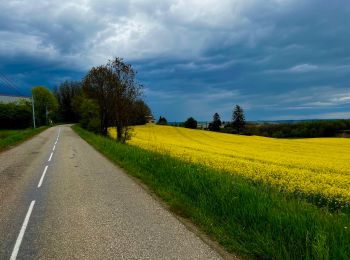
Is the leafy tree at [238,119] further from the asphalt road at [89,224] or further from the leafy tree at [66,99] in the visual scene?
the asphalt road at [89,224]

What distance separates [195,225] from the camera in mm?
7996

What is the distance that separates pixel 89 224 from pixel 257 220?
3550mm

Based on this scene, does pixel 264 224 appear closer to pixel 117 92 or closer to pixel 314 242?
pixel 314 242

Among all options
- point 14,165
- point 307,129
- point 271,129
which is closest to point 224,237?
point 14,165

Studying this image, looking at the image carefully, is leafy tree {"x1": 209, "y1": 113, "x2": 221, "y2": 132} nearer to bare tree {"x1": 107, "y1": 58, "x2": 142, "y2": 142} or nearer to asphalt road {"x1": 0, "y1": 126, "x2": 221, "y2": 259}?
bare tree {"x1": 107, "y1": 58, "x2": 142, "y2": 142}

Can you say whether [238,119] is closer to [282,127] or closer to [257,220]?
[282,127]

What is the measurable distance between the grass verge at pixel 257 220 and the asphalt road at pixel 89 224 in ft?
1.91

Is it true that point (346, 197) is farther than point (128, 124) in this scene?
No

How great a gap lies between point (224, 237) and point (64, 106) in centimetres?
15907

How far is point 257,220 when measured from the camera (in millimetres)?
7176

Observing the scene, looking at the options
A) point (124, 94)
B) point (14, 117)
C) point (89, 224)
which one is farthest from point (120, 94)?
point (14, 117)

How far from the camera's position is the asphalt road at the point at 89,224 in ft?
20.7

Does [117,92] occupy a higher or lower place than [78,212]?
higher

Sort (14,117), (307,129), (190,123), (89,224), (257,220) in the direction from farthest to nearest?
1. (190,123)
2. (307,129)
3. (14,117)
4. (89,224)
5. (257,220)
